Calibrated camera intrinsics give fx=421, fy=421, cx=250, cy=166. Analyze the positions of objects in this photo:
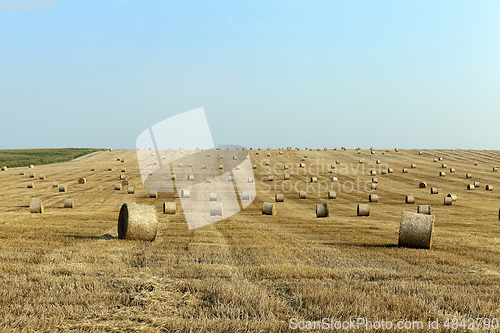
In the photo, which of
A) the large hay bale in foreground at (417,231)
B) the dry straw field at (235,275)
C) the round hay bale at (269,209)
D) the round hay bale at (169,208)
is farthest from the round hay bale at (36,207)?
the large hay bale in foreground at (417,231)

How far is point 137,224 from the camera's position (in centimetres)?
1481

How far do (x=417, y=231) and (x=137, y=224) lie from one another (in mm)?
9608

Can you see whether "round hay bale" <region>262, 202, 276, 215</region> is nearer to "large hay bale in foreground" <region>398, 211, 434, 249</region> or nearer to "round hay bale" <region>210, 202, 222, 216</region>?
"round hay bale" <region>210, 202, 222, 216</region>

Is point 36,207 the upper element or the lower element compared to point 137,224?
lower

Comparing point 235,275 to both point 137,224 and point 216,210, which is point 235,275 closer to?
point 137,224

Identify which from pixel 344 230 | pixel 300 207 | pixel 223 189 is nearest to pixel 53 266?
pixel 344 230

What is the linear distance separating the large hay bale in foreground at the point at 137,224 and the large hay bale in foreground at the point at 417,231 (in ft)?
28.3

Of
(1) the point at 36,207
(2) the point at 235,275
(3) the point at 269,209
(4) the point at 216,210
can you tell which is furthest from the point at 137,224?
(1) the point at 36,207

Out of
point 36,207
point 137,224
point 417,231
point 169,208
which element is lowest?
point 169,208

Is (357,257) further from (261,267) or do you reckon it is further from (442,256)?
(261,267)

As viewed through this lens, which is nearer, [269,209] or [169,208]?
[169,208]

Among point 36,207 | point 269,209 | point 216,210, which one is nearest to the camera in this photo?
point 36,207

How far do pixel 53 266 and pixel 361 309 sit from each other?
683cm

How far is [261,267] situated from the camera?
9.86 metres
